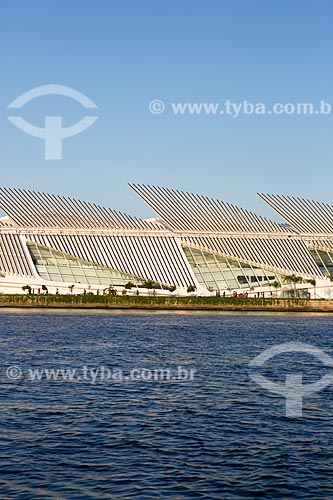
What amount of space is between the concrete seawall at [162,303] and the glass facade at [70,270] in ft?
19.6

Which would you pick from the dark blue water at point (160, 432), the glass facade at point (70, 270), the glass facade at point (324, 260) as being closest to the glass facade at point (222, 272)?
the glass facade at point (324, 260)

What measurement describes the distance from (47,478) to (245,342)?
83.9 feet

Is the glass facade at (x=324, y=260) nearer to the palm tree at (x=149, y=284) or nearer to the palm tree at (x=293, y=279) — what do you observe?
the palm tree at (x=293, y=279)

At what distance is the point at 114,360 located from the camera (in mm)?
31672

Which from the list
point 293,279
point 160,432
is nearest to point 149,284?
point 293,279

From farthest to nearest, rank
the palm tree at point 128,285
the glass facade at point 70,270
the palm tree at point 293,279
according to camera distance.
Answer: the palm tree at point 293,279 < the glass facade at point 70,270 < the palm tree at point 128,285

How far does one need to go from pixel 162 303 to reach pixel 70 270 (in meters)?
11.5

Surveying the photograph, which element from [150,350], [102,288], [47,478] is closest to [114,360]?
[150,350]

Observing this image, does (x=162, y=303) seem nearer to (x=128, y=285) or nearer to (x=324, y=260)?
(x=128, y=285)

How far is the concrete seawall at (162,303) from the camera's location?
2803 inches

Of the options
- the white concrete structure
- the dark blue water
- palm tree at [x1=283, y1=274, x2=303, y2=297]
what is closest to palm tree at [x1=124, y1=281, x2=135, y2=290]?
the white concrete structure

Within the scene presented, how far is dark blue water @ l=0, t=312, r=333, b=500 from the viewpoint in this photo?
14.9 metres

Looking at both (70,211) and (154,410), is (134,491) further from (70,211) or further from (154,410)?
(70,211)

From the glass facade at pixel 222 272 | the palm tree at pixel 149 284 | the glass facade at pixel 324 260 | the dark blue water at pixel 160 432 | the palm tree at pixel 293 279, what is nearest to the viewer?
the dark blue water at pixel 160 432
